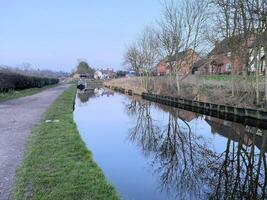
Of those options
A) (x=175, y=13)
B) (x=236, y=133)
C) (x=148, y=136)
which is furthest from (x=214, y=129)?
(x=175, y=13)

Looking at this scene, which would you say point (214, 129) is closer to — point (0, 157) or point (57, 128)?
point (57, 128)

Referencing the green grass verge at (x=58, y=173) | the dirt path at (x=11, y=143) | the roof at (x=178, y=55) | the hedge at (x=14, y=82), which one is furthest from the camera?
the roof at (x=178, y=55)

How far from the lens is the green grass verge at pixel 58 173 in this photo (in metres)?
5.70

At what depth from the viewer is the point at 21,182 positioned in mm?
6070

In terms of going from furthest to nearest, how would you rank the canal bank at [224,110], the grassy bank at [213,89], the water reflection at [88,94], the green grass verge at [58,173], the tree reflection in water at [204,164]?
the water reflection at [88,94]
the grassy bank at [213,89]
the canal bank at [224,110]
the tree reflection in water at [204,164]
the green grass verge at [58,173]

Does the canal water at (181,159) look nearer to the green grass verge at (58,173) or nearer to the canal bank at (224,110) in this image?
the green grass verge at (58,173)

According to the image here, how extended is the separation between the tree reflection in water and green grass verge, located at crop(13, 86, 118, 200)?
6.89ft

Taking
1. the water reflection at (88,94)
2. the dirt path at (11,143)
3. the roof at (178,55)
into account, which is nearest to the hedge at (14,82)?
the water reflection at (88,94)

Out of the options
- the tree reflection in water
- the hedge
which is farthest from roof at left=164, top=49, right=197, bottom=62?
the tree reflection in water

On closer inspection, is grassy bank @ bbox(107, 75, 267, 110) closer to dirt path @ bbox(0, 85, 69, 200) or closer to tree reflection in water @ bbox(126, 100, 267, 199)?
tree reflection in water @ bbox(126, 100, 267, 199)

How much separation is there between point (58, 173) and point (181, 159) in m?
5.01

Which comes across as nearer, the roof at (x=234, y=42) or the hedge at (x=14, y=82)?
the roof at (x=234, y=42)

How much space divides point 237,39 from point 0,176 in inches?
756

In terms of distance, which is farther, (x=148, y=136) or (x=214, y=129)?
(x=214, y=129)
